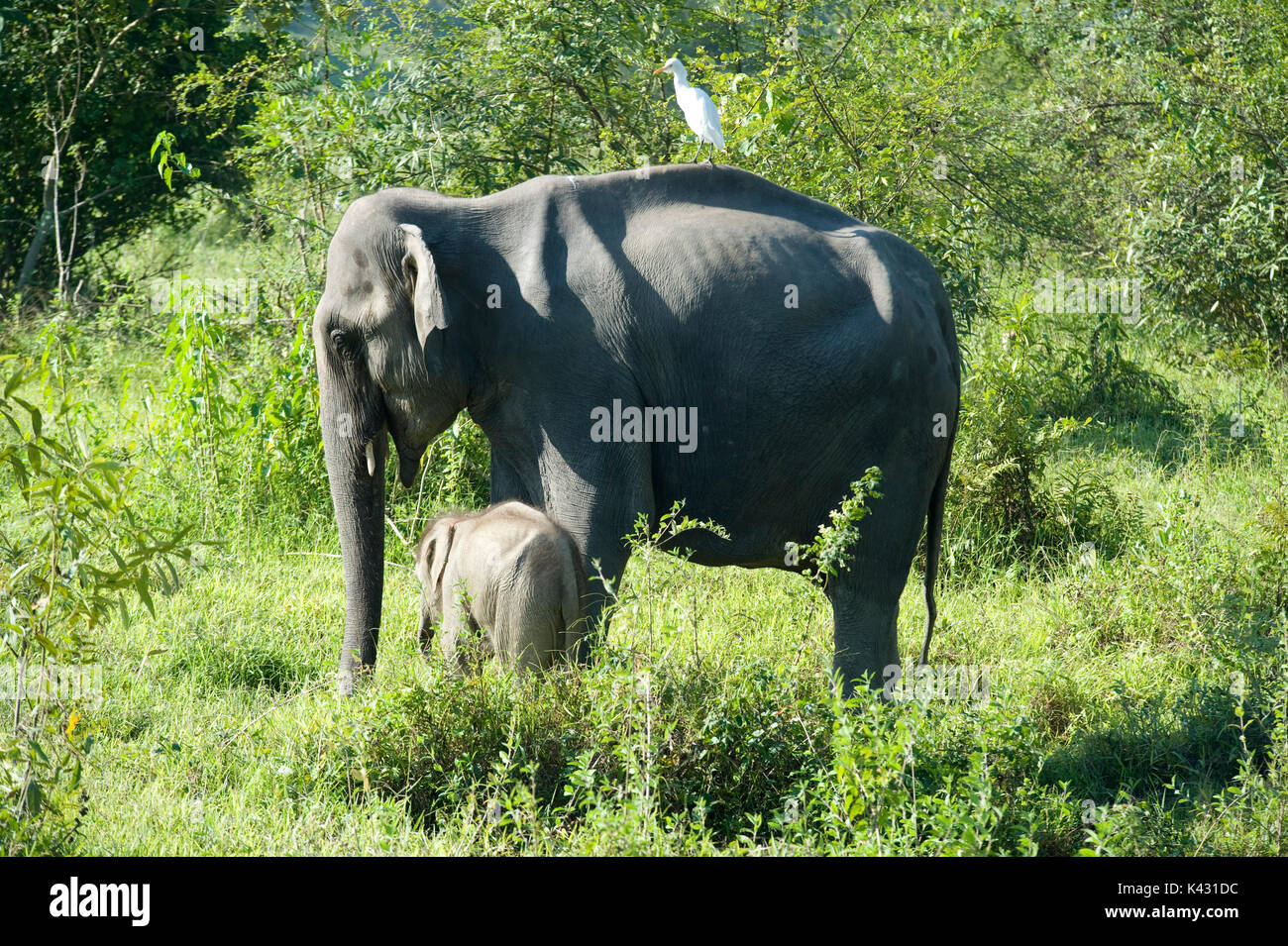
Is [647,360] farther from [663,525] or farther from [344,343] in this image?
[344,343]

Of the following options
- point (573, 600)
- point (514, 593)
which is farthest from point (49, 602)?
point (573, 600)

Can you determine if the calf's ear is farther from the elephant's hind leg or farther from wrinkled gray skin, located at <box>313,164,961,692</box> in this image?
the elephant's hind leg

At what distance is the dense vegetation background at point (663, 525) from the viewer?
4.30m

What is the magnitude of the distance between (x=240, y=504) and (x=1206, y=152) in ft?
22.7

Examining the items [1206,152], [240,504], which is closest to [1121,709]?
[240,504]

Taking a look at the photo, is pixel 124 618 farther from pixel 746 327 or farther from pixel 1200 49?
pixel 1200 49

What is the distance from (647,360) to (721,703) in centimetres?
127

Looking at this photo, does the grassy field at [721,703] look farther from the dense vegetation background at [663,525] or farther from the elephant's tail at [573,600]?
the elephant's tail at [573,600]

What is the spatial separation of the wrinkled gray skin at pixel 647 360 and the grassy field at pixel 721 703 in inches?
16.9

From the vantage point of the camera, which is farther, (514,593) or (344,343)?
(344,343)

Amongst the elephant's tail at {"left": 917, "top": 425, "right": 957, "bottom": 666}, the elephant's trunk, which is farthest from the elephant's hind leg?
the elephant's trunk

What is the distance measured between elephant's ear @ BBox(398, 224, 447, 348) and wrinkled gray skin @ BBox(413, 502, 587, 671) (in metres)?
0.73

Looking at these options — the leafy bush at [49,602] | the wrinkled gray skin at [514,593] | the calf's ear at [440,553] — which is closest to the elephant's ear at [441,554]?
the calf's ear at [440,553]

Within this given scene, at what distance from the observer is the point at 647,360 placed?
4.95 meters
